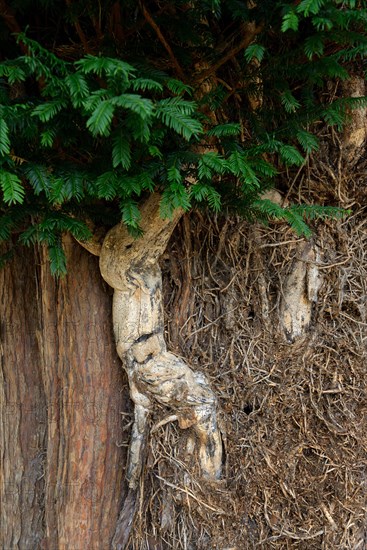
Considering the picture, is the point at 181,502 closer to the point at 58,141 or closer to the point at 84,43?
the point at 58,141

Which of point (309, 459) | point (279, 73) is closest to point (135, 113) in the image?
point (279, 73)

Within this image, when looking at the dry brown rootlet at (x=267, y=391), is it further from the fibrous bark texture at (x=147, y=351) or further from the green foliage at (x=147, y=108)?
the green foliage at (x=147, y=108)

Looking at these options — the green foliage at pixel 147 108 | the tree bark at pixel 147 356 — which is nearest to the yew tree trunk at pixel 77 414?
the tree bark at pixel 147 356

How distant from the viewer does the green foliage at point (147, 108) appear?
1394 millimetres

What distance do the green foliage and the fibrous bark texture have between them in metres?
0.16

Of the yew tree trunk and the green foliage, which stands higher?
the green foliage

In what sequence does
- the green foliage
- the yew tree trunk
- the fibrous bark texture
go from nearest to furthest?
the green foliage → the fibrous bark texture → the yew tree trunk

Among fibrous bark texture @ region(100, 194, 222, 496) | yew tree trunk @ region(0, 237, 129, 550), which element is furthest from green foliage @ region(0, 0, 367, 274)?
yew tree trunk @ region(0, 237, 129, 550)

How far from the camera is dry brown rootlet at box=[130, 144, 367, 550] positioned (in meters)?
2.09

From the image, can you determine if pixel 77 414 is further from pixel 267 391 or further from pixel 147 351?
pixel 267 391

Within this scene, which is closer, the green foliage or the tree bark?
the green foliage

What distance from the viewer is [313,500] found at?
222 centimetres

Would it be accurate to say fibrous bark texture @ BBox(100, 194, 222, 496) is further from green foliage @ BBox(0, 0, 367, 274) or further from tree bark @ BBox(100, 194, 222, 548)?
green foliage @ BBox(0, 0, 367, 274)

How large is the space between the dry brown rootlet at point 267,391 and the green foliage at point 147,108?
0.44 metres
